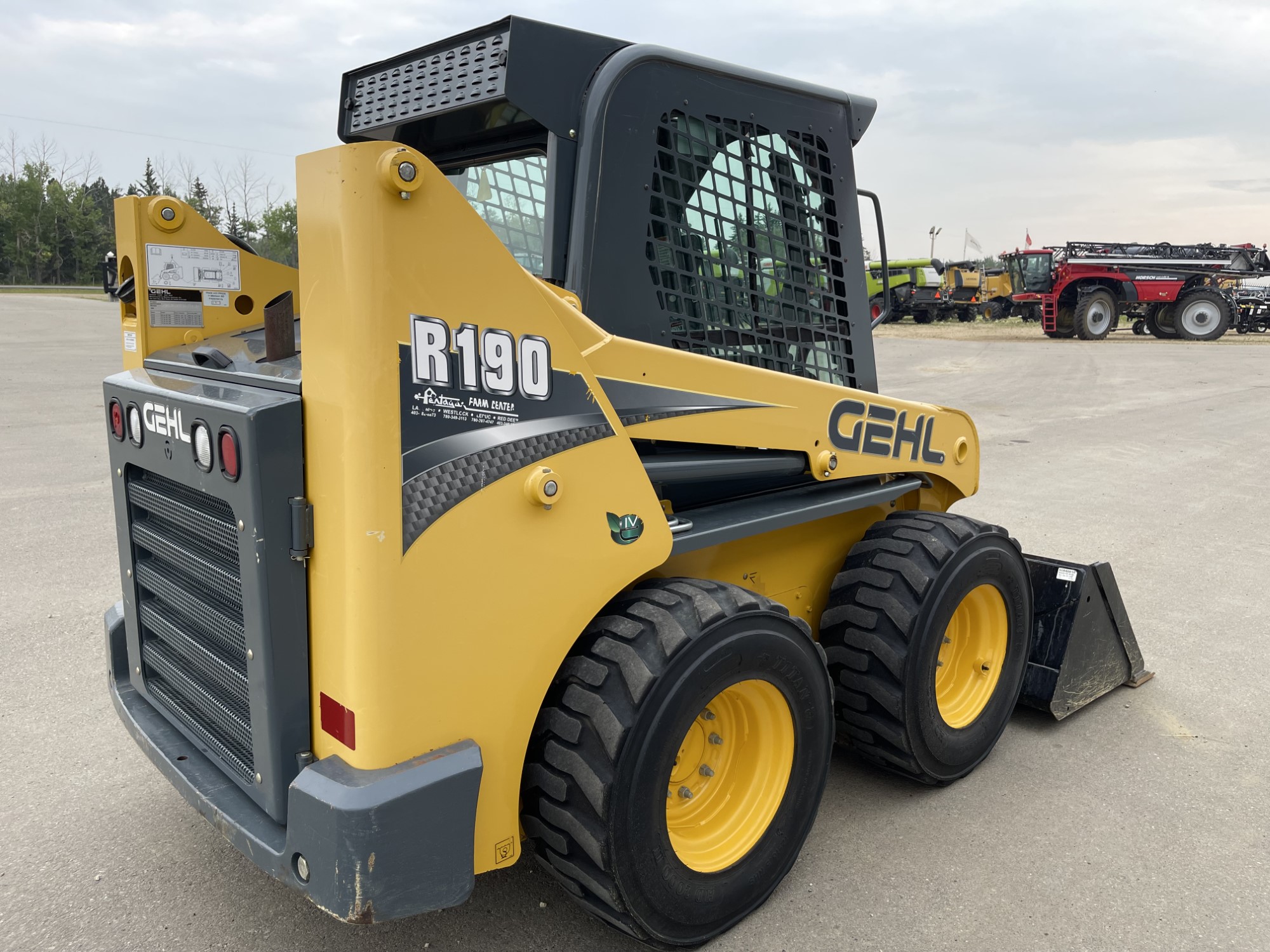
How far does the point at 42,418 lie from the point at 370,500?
11.2m

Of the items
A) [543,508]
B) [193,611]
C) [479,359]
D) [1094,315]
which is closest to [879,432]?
[543,508]

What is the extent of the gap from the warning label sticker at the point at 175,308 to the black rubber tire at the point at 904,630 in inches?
90.0

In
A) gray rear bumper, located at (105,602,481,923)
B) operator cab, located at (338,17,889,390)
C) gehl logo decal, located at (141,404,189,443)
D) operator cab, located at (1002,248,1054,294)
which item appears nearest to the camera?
gray rear bumper, located at (105,602,481,923)

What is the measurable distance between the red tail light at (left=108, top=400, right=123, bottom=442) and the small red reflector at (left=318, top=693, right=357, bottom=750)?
43.8 inches

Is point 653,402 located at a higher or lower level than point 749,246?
lower

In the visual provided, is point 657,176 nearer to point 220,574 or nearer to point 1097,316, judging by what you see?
point 220,574

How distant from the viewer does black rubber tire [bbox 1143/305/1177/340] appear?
2914 cm

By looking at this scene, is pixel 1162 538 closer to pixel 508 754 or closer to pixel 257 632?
pixel 508 754

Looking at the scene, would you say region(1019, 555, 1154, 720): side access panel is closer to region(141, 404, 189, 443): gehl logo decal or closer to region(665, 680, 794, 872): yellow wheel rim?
region(665, 680, 794, 872): yellow wheel rim

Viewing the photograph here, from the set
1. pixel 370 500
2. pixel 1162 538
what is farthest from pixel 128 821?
pixel 1162 538

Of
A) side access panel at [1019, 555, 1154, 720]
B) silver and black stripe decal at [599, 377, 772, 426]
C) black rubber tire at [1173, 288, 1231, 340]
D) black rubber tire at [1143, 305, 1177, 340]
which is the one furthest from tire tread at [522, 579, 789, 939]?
black rubber tire at [1143, 305, 1177, 340]

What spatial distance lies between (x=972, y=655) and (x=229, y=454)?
275 cm

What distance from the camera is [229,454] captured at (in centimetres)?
211

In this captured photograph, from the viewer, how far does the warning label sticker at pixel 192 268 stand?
9.61 ft
